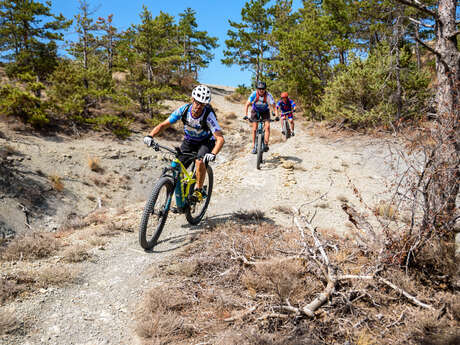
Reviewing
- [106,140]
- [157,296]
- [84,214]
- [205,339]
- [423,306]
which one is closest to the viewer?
[205,339]

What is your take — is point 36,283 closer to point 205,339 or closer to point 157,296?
point 157,296

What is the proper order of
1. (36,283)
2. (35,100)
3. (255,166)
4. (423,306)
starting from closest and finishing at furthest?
(423,306), (36,283), (255,166), (35,100)

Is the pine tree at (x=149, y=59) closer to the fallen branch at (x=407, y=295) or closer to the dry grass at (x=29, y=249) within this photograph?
the dry grass at (x=29, y=249)

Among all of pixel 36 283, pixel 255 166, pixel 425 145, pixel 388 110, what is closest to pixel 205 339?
pixel 36 283

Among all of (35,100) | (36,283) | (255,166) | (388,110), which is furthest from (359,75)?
(35,100)

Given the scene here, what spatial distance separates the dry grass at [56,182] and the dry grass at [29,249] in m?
7.46

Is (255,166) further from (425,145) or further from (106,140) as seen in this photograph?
(106,140)

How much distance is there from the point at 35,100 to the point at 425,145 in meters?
→ 17.3

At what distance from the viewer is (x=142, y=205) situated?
7875 millimetres

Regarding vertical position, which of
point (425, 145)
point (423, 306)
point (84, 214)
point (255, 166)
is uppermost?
point (425, 145)

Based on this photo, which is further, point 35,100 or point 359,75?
point 35,100

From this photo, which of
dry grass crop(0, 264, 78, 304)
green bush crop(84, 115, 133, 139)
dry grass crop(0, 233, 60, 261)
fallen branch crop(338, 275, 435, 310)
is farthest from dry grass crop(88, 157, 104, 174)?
fallen branch crop(338, 275, 435, 310)

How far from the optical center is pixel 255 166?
10219 millimetres

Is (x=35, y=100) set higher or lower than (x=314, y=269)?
higher
